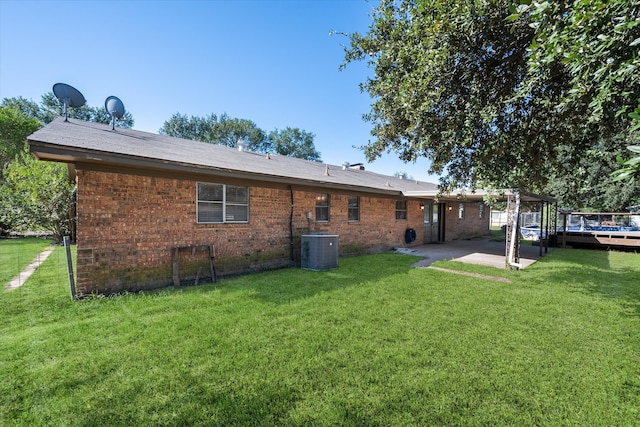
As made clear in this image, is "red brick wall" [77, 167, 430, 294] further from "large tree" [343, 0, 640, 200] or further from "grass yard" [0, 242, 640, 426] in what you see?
"large tree" [343, 0, 640, 200]

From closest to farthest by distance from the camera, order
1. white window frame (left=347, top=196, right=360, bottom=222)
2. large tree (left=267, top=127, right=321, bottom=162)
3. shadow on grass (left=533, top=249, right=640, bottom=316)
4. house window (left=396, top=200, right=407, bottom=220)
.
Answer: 1. shadow on grass (left=533, top=249, right=640, bottom=316)
2. white window frame (left=347, top=196, right=360, bottom=222)
3. house window (left=396, top=200, right=407, bottom=220)
4. large tree (left=267, top=127, right=321, bottom=162)

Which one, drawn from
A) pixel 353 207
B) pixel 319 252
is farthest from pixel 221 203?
pixel 353 207

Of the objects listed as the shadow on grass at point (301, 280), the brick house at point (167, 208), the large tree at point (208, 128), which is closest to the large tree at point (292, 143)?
the large tree at point (208, 128)

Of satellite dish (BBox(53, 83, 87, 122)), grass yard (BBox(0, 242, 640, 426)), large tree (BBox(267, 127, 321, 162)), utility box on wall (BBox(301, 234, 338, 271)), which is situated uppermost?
large tree (BBox(267, 127, 321, 162))

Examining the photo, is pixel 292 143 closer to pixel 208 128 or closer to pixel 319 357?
Answer: pixel 208 128

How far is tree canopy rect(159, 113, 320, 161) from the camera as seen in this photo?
1484 inches

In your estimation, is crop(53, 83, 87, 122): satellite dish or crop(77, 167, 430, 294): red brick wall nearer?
crop(77, 167, 430, 294): red brick wall

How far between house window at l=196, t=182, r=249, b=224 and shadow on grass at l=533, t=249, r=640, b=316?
8069mm

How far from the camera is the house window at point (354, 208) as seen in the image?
11.2 meters

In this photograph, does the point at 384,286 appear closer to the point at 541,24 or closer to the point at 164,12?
the point at 541,24

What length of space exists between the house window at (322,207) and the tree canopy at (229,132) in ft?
95.3

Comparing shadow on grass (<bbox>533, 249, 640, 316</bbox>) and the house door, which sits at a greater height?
the house door

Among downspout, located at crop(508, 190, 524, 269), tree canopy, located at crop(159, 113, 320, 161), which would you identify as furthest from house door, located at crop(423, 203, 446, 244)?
tree canopy, located at crop(159, 113, 320, 161)

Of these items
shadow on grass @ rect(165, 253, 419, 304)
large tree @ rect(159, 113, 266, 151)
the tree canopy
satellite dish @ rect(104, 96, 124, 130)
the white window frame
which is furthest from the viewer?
the tree canopy
